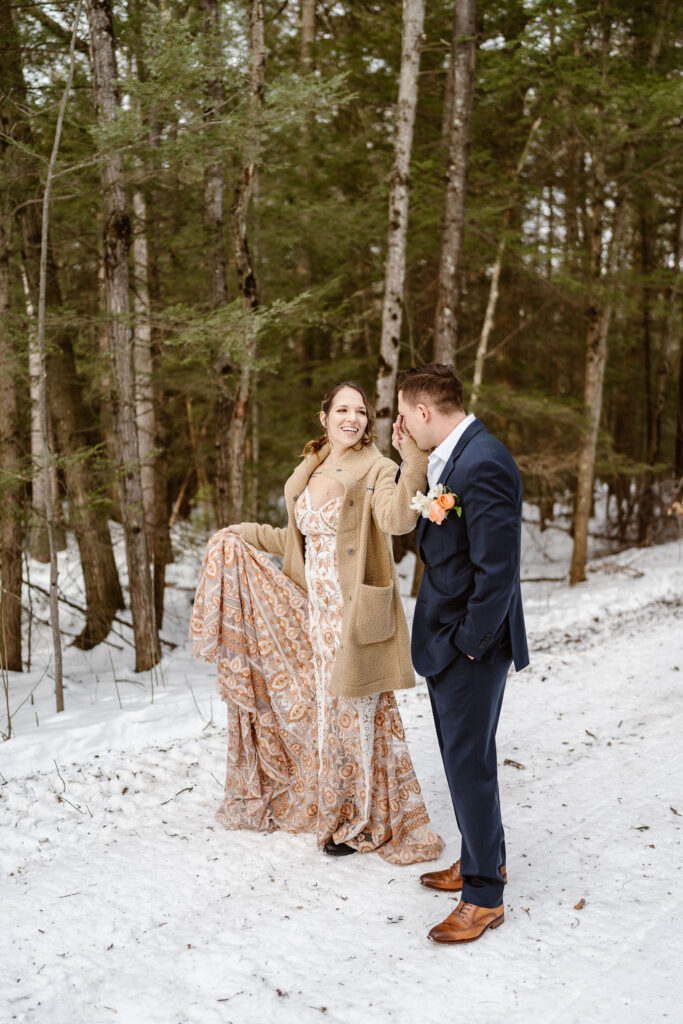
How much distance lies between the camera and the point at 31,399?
838 centimetres

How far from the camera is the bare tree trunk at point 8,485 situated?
6.79 meters

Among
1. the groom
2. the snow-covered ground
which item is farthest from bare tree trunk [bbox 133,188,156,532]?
the groom

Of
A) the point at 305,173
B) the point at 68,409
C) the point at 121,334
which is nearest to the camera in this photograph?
the point at 121,334

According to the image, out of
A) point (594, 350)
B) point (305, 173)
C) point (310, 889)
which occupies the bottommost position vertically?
point (310, 889)

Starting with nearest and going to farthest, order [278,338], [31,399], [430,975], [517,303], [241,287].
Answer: [430,975] < [241,287] < [31,399] < [278,338] < [517,303]

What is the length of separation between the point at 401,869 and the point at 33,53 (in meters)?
7.31

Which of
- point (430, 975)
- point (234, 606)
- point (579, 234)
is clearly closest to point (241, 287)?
point (234, 606)

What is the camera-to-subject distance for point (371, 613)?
372 centimetres

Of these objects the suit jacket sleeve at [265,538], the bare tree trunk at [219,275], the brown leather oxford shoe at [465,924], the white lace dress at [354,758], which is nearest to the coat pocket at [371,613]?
the white lace dress at [354,758]

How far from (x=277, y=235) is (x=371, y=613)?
27.3 feet

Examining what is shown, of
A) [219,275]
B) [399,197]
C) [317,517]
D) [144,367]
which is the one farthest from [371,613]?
[144,367]

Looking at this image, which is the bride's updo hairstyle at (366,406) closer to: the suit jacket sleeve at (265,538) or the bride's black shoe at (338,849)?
the suit jacket sleeve at (265,538)

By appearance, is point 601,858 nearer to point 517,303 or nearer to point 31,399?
point 31,399

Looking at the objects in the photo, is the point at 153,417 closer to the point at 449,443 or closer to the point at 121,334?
the point at 121,334
